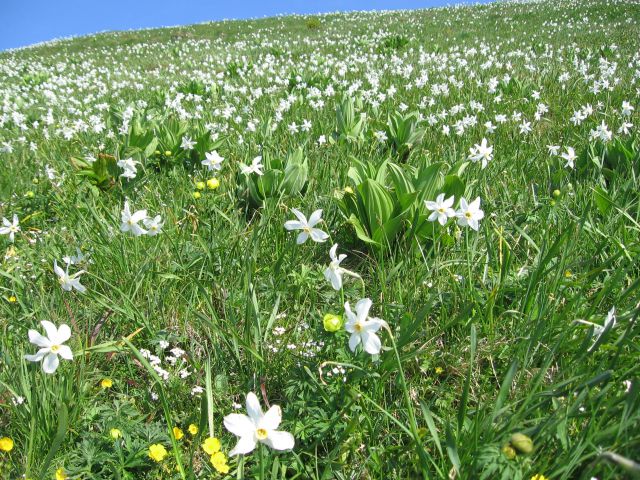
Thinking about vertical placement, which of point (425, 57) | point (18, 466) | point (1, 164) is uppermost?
point (425, 57)

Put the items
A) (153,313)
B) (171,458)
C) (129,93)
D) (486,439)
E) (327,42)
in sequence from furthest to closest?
(327,42), (129,93), (153,313), (171,458), (486,439)

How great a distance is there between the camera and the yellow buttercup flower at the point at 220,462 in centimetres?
138

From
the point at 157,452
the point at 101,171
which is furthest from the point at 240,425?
the point at 101,171

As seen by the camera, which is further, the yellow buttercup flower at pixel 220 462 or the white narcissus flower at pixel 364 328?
the yellow buttercup flower at pixel 220 462

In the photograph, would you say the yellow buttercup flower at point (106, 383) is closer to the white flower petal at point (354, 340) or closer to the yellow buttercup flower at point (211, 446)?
the yellow buttercup flower at point (211, 446)

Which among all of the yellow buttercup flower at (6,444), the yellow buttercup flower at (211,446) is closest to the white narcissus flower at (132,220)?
the yellow buttercup flower at (6,444)

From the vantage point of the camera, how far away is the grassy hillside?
1334 mm

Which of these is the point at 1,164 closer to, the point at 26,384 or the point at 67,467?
the point at 26,384

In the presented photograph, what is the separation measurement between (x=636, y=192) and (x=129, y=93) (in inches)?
331

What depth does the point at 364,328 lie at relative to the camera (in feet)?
4.30

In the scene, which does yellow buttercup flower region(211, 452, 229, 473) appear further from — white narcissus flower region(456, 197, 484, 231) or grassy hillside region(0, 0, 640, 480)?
white narcissus flower region(456, 197, 484, 231)

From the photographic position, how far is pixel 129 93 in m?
8.53

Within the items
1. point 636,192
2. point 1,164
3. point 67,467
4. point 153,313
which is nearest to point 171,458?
point 67,467

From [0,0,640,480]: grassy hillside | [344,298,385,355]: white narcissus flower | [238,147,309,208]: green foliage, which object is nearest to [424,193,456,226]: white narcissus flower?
[0,0,640,480]: grassy hillside
